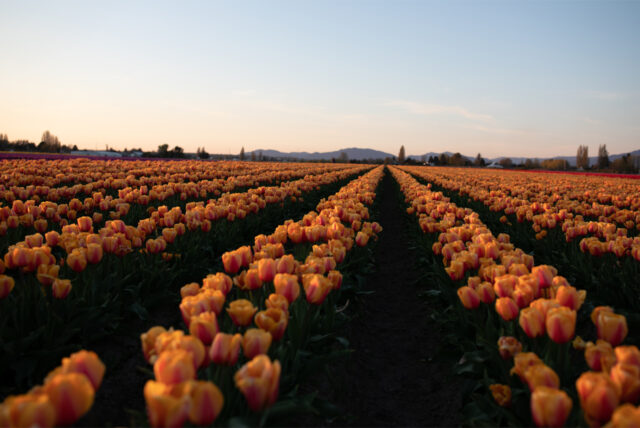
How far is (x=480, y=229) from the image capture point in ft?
15.3

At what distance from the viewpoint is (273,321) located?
2.06 m

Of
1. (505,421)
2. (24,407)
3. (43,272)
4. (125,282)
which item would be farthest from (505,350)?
(125,282)

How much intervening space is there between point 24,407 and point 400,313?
15.7 ft

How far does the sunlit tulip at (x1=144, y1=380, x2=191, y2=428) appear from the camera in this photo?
1261mm

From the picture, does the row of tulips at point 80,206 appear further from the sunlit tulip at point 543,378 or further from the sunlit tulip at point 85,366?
the sunlit tulip at point 543,378

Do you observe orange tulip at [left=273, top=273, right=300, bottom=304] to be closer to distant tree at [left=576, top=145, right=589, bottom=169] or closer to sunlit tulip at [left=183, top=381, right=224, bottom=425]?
sunlit tulip at [left=183, top=381, right=224, bottom=425]

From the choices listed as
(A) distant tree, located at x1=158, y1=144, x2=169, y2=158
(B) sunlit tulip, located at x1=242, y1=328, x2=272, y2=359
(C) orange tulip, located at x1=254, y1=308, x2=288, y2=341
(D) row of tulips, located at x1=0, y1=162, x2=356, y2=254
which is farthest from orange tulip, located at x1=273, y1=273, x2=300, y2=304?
(A) distant tree, located at x1=158, y1=144, x2=169, y2=158

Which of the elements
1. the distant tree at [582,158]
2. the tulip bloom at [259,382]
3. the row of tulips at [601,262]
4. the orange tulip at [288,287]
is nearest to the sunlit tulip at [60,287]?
the orange tulip at [288,287]

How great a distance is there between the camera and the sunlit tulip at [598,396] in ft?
4.70

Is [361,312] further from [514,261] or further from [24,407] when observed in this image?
[24,407]

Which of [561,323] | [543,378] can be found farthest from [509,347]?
[543,378]

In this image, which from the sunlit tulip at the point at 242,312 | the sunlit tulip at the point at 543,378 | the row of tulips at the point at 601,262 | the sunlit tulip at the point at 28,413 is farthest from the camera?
the row of tulips at the point at 601,262

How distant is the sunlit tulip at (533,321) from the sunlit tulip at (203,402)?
1698mm

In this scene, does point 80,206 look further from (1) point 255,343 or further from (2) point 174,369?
(2) point 174,369
